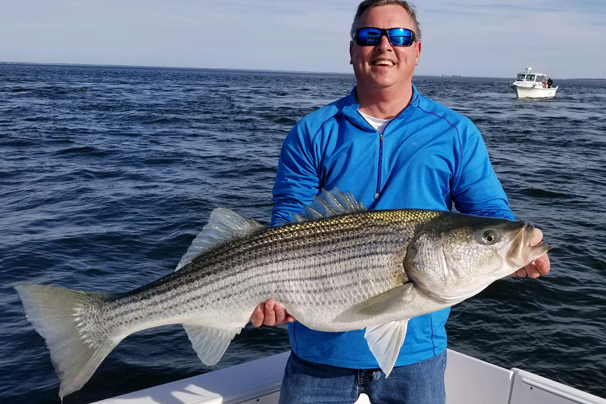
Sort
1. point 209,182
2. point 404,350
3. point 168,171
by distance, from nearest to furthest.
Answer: point 404,350 < point 209,182 < point 168,171

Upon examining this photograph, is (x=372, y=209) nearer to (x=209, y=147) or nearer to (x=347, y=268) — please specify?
(x=347, y=268)

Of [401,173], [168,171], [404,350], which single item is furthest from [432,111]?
[168,171]

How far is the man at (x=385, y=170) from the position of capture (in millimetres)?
3453

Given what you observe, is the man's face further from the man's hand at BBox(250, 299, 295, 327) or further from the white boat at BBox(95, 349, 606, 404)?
the white boat at BBox(95, 349, 606, 404)

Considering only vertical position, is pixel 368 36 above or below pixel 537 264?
above

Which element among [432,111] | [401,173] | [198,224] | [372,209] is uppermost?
[432,111]

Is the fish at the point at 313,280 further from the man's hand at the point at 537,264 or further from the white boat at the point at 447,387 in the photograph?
the white boat at the point at 447,387

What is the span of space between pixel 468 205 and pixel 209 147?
20.8 m

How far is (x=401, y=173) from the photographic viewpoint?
11.4 feet

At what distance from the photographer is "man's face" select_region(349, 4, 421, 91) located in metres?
3.53

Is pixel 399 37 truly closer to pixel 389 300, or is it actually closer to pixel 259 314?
pixel 389 300

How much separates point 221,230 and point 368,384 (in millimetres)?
1238

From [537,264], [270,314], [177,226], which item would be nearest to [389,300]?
[270,314]

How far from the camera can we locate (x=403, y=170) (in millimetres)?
3477
